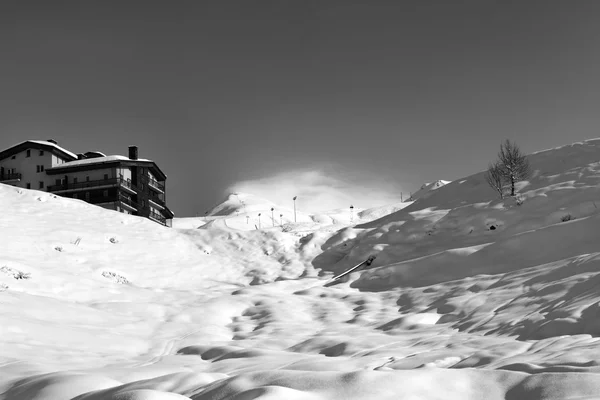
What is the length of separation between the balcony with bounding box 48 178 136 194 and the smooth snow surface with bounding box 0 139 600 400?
25790mm

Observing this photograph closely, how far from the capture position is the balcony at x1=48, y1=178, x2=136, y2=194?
67.7m

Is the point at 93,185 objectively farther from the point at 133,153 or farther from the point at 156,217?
the point at 156,217

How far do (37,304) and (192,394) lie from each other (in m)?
10.4

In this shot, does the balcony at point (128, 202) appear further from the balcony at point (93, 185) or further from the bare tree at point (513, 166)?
the bare tree at point (513, 166)

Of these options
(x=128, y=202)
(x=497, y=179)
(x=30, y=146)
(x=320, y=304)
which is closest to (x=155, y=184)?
(x=128, y=202)

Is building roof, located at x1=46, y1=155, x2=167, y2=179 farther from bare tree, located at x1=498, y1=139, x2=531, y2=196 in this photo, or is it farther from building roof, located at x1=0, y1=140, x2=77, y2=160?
bare tree, located at x1=498, y1=139, x2=531, y2=196

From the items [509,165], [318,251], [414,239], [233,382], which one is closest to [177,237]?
[318,251]

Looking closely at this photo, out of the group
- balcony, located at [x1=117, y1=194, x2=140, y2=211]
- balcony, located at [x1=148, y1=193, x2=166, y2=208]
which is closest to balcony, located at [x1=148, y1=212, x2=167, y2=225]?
balcony, located at [x1=148, y1=193, x2=166, y2=208]

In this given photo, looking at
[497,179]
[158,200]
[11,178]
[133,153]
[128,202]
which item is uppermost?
[133,153]

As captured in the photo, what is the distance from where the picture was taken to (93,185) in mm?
68312

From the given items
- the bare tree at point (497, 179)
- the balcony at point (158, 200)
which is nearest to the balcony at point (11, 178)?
the balcony at point (158, 200)

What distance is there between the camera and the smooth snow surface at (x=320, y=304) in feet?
21.1

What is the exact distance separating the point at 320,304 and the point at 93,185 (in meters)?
55.4

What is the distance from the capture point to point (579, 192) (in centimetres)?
2955
